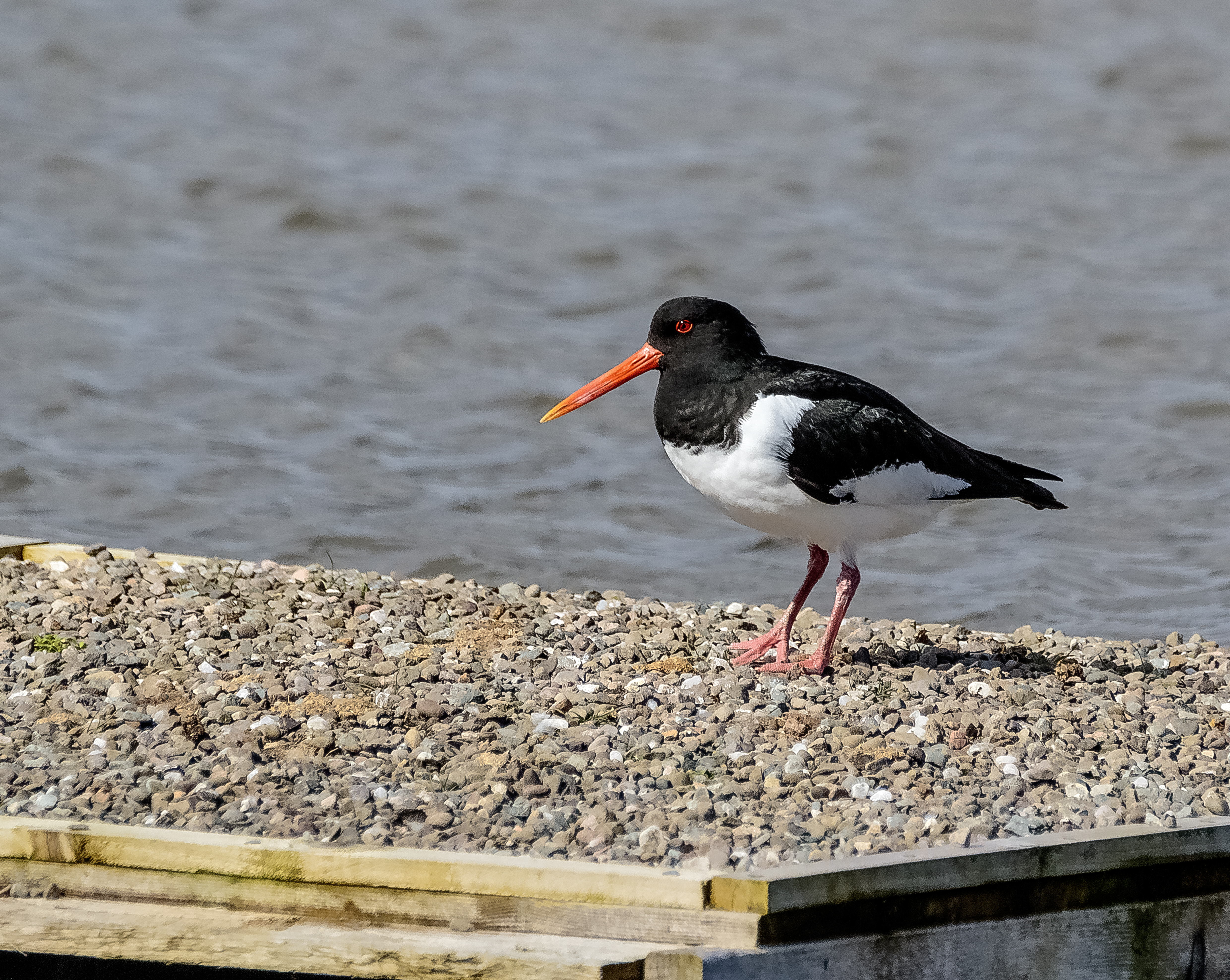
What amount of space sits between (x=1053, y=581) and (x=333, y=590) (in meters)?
4.20

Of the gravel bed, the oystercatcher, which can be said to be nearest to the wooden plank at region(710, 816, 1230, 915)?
the gravel bed

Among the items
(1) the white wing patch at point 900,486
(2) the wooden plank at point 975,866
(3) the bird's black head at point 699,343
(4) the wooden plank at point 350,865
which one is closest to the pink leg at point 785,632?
(1) the white wing patch at point 900,486

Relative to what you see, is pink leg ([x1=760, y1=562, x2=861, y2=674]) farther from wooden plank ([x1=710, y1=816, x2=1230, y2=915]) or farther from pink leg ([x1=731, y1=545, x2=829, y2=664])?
wooden plank ([x1=710, y1=816, x2=1230, y2=915])

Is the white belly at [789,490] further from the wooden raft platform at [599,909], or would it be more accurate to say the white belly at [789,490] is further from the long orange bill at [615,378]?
the wooden raft platform at [599,909]

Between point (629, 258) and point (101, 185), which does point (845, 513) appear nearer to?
point (629, 258)

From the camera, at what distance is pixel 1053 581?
825 cm

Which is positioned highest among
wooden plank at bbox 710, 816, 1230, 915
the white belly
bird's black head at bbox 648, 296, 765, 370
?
bird's black head at bbox 648, 296, 765, 370

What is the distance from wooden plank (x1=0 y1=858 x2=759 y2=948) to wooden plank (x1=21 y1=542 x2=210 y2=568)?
282 cm

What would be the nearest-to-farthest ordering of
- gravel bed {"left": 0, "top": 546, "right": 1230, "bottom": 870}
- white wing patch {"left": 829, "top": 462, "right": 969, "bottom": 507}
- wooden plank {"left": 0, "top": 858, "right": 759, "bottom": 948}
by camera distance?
wooden plank {"left": 0, "top": 858, "right": 759, "bottom": 948}
gravel bed {"left": 0, "top": 546, "right": 1230, "bottom": 870}
white wing patch {"left": 829, "top": 462, "right": 969, "bottom": 507}

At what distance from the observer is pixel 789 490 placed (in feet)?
16.3

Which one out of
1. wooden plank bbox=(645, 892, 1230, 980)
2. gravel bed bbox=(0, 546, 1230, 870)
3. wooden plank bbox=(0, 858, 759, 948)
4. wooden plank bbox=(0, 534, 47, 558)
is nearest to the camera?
wooden plank bbox=(645, 892, 1230, 980)

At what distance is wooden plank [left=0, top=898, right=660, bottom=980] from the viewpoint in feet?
10.1

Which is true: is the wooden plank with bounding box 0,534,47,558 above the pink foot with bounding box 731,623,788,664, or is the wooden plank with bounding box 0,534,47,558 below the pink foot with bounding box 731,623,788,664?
above

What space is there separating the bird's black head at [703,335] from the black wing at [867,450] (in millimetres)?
145
